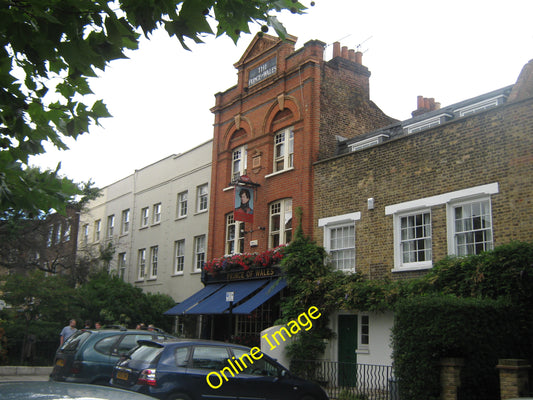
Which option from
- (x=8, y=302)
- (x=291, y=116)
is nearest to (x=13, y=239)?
(x=8, y=302)

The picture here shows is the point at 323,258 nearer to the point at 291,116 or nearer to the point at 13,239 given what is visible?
the point at 291,116

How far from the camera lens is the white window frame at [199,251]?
27.5 metres

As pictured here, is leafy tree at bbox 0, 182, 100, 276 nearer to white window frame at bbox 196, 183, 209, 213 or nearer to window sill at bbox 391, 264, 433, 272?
white window frame at bbox 196, 183, 209, 213

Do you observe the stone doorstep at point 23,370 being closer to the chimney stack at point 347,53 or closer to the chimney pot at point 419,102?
the chimney stack at point 347,53

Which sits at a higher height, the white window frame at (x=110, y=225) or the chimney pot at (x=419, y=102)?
the chimney pot at (x=419, y=102)

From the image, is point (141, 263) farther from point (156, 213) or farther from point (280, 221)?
point (280, 221)

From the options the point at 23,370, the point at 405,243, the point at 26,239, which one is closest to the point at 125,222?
the point at 26,239

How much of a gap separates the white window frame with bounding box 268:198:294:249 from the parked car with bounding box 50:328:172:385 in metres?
8.37

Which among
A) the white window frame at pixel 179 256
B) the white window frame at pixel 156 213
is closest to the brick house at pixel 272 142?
the white window frame at pixel 179 256

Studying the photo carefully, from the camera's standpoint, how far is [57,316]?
82.4 ft

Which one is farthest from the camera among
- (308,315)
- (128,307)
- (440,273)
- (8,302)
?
(128,307)

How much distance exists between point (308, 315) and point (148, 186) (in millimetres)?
17800

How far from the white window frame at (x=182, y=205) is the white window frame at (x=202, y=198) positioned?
1.32 metres

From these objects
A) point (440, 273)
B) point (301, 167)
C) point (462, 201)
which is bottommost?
point (440, 273)
